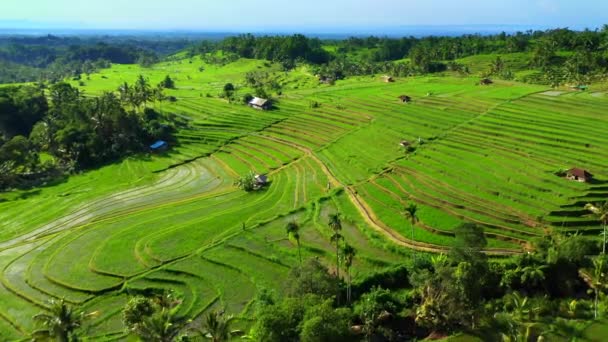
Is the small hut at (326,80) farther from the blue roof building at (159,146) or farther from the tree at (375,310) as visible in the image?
the tree at (375,310)

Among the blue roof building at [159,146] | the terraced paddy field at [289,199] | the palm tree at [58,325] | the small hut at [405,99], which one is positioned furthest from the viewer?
the small hut at [405,99]

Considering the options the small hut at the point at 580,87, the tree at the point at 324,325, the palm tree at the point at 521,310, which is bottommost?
the palm tree at the point at 521,310

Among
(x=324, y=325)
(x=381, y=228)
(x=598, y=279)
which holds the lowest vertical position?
(x=381, y=228)

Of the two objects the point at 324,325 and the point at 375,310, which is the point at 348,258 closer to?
the point at 375,310

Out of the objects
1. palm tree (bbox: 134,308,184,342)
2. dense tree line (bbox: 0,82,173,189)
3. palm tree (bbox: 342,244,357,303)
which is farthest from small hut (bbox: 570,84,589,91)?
palm tree (bbox: 134,308,184,342)

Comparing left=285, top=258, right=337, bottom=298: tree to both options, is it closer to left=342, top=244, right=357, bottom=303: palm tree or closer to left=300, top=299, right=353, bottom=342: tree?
left=342, top=244, right=357, bottom=303: palm tree

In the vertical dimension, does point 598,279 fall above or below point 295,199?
above

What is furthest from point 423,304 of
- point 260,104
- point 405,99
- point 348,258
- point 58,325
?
point 260,104

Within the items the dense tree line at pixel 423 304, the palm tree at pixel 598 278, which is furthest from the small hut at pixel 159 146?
the palm tree at pixel 598 278
